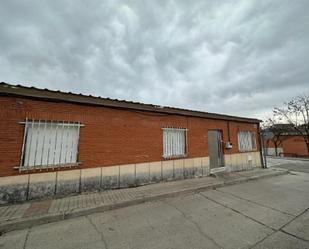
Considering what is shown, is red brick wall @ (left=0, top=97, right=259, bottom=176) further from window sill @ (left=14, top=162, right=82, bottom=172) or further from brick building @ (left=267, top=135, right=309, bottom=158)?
brick building @ (left=267, top=135, right=309, bottom=158)

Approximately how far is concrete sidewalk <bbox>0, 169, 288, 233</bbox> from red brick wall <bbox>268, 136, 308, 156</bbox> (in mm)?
31590

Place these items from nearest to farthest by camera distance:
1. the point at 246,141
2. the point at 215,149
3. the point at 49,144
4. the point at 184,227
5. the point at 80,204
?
1. the point at 184,227
2. the point at 80,204
3. the point at 49,144
4. the point at 215,149
5. the point at 246,141

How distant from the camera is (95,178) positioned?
5805mm

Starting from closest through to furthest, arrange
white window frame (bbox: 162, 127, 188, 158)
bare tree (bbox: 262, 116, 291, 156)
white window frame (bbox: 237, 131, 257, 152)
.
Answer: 1. white window frame (bbox: 162, 127, 188, 158)
2. white window frame (bbox: 237, 131, 257, 152)
3. bare tree (bbox: 262, 116, 291, 156)

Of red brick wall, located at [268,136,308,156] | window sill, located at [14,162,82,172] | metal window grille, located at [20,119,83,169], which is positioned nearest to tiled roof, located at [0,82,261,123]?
metal window grille, located at [20,119,83,169]

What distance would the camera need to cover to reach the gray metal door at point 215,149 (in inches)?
362

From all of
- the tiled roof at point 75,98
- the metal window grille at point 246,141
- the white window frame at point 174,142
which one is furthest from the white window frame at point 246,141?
the tiled roof at point 75,98

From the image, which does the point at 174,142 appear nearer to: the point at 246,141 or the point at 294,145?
the point at 246,141

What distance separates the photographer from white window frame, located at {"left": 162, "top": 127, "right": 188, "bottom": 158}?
767cm

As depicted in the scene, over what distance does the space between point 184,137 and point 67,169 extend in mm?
5083

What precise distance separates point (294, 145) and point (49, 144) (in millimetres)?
37672

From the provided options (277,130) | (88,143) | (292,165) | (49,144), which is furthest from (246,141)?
(277,130)

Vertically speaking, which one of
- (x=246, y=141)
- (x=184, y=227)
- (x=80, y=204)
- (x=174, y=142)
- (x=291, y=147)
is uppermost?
(x=246, y=141)

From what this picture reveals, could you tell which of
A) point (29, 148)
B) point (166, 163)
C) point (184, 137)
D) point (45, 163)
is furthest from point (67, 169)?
point (184, 137)
